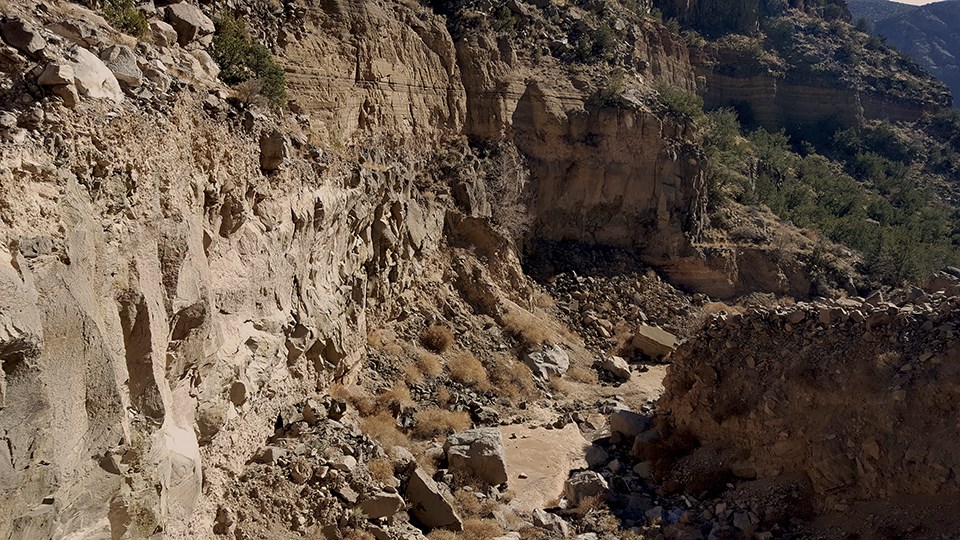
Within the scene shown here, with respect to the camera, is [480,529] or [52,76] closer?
[52,76]

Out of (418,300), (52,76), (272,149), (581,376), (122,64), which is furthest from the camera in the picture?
(581,376)

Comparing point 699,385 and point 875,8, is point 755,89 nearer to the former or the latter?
point 699,385

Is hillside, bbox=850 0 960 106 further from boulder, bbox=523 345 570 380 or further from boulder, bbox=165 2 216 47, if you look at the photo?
boulder, bbox=165 2 216 47

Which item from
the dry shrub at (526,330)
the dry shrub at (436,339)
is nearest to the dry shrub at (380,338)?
the dry shrub at (436,339)

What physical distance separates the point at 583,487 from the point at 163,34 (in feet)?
31.2

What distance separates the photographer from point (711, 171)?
26.0m

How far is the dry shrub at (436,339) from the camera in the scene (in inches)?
597

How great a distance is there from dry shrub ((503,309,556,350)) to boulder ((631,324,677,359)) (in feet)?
9.94

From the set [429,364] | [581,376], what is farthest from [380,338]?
[581,376]

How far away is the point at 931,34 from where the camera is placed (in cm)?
9500

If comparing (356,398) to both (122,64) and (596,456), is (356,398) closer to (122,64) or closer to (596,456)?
(596,456)

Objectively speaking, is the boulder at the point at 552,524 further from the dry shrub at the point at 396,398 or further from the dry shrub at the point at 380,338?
the dry shrub at the point at 380,338

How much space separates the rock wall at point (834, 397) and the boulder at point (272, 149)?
8315 millimetres

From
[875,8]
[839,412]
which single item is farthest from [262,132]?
[875,8]
